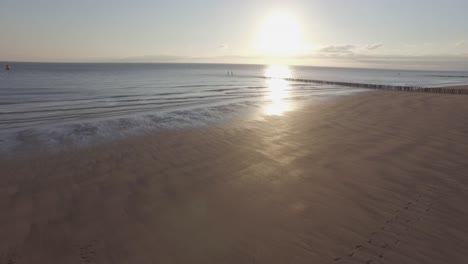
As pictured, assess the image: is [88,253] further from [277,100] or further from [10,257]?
[277,100]

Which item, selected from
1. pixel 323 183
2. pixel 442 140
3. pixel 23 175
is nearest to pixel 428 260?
pixel 323 183

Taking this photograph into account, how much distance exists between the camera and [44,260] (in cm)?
439

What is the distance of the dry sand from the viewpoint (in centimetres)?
457

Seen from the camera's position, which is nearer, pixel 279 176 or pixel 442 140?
pixel 279 176

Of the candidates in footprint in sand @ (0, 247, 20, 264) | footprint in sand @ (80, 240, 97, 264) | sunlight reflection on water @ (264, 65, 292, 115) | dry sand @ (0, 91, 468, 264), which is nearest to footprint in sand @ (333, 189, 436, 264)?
dry sand @ (0, 91, 468, 264)

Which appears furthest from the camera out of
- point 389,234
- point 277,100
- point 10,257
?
point 277,100

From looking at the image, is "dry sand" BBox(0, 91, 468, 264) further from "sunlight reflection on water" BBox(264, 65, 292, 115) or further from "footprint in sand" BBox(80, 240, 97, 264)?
"sunlight reflection on water" BBox(264, 65, 292, 115)

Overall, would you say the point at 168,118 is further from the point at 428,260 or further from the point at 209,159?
the point at 428,260

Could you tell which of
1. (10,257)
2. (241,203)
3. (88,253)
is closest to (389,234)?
(241,203)

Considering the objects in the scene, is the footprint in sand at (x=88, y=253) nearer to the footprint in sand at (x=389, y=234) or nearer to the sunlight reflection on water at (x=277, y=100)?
the footprint in sand at (x=389, y=234)

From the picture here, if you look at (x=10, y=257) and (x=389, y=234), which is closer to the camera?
(x=10, y=257)

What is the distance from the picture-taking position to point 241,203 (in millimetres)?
6184

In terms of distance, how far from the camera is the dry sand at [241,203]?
4570 millimetres

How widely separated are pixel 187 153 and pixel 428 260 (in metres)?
A: 7.25
